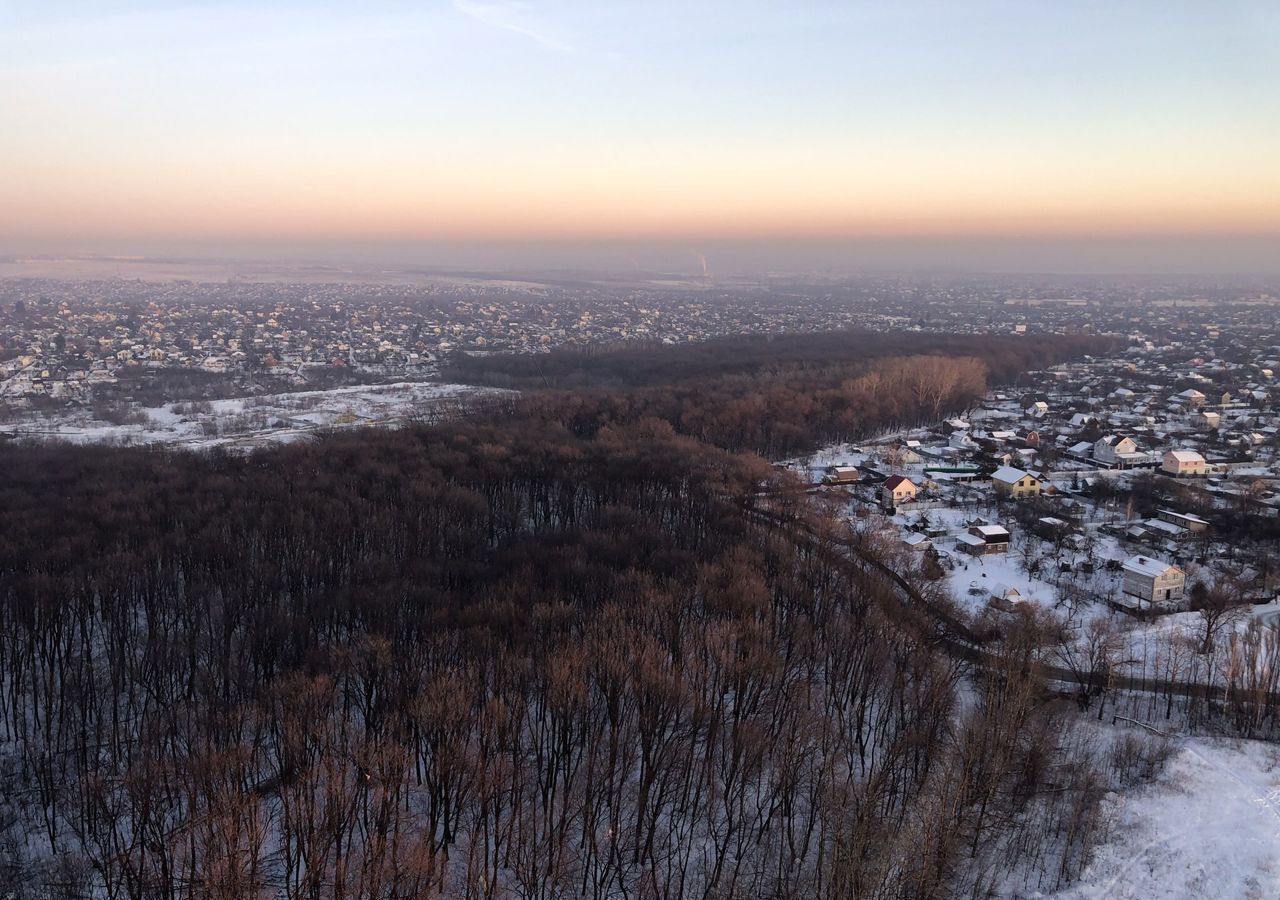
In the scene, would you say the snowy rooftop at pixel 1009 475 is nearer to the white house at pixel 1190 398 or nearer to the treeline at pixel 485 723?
the treeline at pixel 485 723

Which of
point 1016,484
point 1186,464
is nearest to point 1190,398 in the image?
point 1186,464

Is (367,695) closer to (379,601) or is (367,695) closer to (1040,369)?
(379,601)

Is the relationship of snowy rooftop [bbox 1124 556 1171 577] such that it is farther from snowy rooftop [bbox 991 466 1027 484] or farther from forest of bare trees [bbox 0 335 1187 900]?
snowy rooftop [bbox 991 466 1027 484]

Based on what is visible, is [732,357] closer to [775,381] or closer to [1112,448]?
[775,381]

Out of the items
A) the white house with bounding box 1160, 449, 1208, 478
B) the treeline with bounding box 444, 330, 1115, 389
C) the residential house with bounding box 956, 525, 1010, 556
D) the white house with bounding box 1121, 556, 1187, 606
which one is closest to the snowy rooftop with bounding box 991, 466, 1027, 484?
the residential house with bounding box 956, 525, 1010, 556

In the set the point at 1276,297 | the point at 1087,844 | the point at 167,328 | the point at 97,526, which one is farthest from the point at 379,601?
the point at 1276,297

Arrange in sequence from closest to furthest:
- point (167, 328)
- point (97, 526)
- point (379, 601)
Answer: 1. point (379, 601)
2. point (97, 526)
3. point (167, 328)
